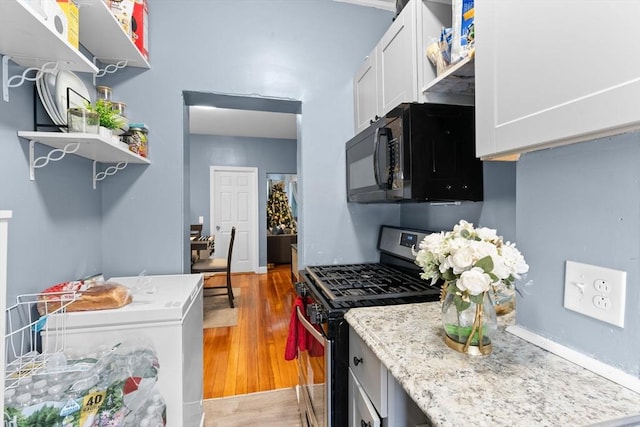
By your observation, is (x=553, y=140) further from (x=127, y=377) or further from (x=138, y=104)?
(x=138, y=104)

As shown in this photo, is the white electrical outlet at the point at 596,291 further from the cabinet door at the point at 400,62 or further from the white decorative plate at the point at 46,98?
the white decorative plate at the point at 46,98

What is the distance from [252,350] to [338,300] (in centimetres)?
189

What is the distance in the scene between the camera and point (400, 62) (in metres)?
1.40

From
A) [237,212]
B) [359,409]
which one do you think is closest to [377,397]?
[359,409]

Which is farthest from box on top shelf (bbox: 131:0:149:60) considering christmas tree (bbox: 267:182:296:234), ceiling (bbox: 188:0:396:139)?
christmas tree (bbox: 267:182:296:234)

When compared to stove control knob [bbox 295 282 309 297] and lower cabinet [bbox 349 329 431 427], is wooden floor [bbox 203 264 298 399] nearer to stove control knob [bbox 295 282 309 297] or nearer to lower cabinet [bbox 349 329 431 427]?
stove control knob [bbox 295 282 309 297]

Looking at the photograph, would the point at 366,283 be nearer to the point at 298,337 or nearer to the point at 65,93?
the point at 298,337

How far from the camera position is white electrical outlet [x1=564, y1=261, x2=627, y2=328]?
26.4 inches

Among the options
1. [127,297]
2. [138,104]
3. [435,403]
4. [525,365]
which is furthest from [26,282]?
[525,365]

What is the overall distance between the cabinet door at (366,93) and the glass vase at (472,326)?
117cm

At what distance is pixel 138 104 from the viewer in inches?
69.7

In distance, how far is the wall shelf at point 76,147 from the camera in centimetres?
110

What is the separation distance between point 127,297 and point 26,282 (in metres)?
0.33

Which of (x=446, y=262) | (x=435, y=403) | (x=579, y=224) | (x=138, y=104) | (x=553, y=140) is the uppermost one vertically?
(x=138, y=104)
